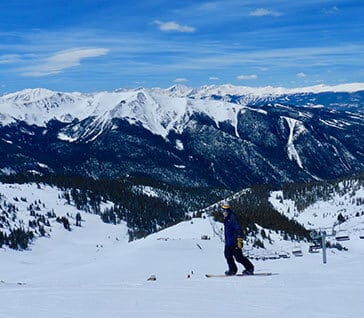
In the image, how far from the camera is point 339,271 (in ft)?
72.9

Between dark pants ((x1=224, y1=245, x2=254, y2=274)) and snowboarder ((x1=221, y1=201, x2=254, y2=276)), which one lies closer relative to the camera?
snowboarder ((x1=221, y1=201, x2=254, y2=276))

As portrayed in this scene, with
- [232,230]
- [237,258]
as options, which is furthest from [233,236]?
[237,258]

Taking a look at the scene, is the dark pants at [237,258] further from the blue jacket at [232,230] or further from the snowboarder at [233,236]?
the blue jacket at [232,230]

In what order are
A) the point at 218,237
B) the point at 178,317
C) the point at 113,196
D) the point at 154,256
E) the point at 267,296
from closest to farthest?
the point at 178,317
the point at 267,296
the point at 154,256
the point at 218,237
the point at 113,196

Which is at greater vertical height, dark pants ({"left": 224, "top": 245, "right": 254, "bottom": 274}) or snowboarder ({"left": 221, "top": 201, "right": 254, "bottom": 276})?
snowboarder ({"left": 221, "top": 201, "right": 254, "bottom": 276})

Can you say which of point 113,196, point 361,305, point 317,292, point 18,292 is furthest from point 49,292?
point 113,196

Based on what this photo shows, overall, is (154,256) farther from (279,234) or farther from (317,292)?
(317,292)

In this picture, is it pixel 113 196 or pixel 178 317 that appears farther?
pixel 113 196

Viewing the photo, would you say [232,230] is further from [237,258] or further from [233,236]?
[237,258]

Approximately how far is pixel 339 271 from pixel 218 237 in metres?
51.0

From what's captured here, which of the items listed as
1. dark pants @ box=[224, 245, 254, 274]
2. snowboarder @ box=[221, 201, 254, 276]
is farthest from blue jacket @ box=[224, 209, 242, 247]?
dark pants @ box=[224, 245, 254, 274]

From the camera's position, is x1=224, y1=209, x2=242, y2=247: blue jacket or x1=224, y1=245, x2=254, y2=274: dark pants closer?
x1=224, y1=209, x2=242, y2=247: blue jacket

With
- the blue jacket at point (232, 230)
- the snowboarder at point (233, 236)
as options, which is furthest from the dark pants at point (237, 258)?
the blue jacket at point (232, 230)

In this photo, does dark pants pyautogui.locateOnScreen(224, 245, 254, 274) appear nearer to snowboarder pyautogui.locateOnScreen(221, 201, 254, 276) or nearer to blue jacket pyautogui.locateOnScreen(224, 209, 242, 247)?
snowboarder pyautogui.locateOnScreen(221, 201, 254, 276)
